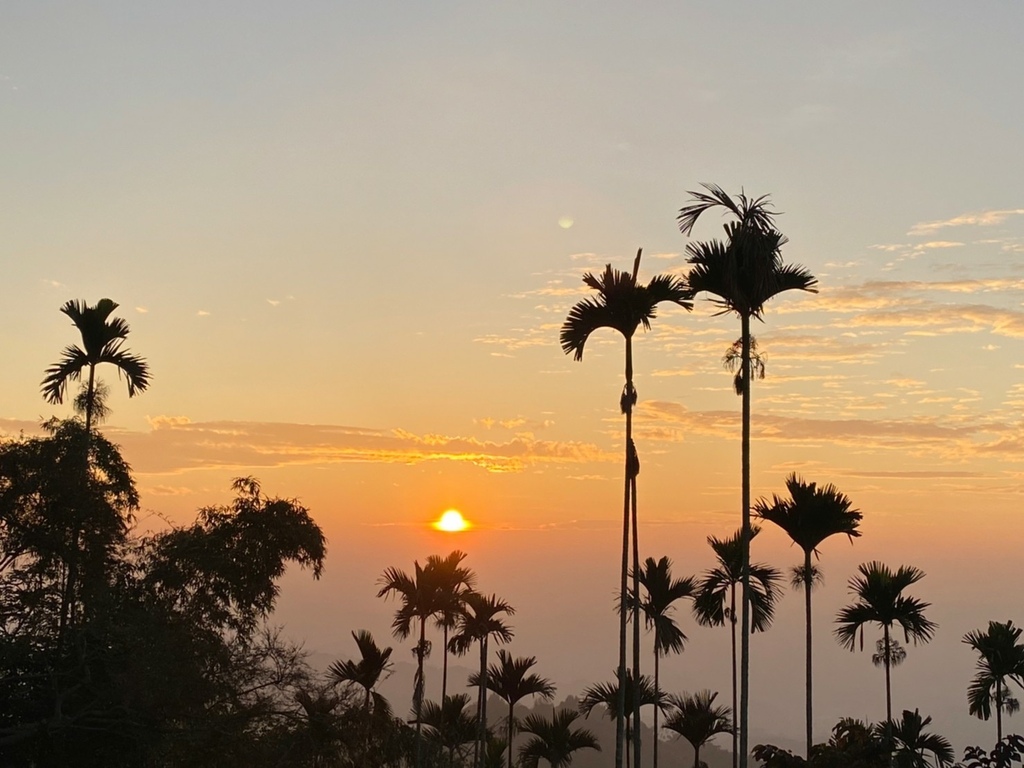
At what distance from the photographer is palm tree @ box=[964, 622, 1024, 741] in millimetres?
37531

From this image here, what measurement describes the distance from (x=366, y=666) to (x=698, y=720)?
42.1ft

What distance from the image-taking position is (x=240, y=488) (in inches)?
1487

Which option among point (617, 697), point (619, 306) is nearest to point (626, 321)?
point (619, 306)

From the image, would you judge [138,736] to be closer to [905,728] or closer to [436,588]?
[436,588]

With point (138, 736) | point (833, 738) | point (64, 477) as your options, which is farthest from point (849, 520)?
point (64, 477)

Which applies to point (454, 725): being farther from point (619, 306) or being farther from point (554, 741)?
point (619, 306)

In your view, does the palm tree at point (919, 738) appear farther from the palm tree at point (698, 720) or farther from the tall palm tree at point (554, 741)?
the tall palm tree at point (554, 741)

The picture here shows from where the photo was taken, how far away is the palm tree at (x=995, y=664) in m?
37.5

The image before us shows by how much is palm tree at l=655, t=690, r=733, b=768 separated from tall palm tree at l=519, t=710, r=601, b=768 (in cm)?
369

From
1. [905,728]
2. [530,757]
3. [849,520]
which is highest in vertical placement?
Answer: [849,520]

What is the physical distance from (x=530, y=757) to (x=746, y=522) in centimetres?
1934

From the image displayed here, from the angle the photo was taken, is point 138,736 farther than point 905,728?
No

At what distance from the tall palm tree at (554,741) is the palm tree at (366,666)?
20.7ft

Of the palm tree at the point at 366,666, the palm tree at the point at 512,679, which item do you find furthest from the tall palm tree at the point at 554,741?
the palm tree at the point at 366,666
